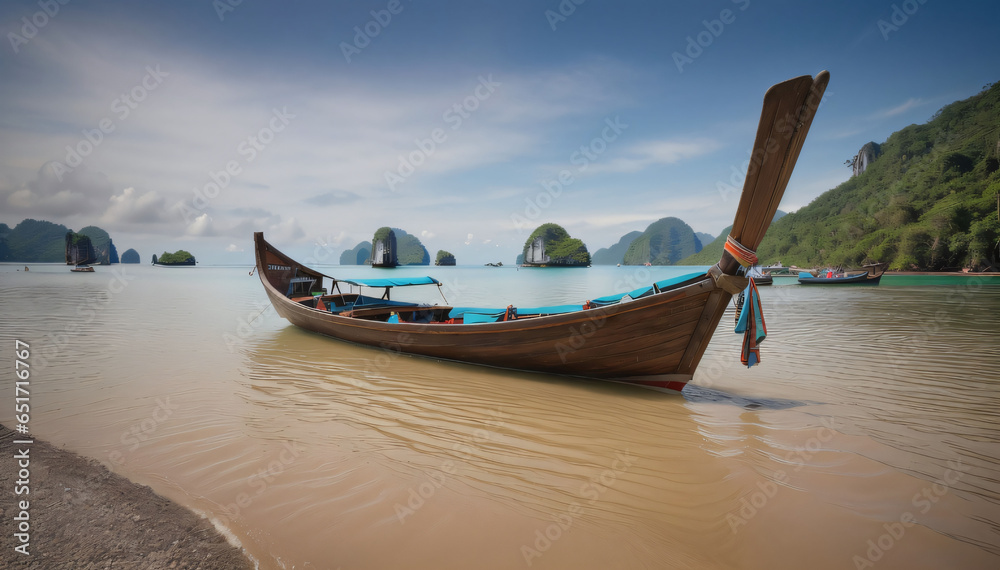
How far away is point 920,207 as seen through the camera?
42312mm

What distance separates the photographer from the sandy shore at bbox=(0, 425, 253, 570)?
6.58 feet

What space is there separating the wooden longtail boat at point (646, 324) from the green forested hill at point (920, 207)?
159 ft

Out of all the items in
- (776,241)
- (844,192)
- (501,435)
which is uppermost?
(844,192)

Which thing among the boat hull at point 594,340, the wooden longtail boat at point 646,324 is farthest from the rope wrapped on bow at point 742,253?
the boat hull at point 594,340

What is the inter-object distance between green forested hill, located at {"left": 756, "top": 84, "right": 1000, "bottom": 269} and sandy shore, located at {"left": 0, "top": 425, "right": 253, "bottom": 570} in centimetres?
5357

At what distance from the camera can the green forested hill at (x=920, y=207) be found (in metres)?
35.1

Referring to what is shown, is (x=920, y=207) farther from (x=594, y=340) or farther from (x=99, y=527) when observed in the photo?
(x=99, y=527)

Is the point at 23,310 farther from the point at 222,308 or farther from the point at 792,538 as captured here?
the point at 792,538

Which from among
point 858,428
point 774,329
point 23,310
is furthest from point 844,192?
point 23,310

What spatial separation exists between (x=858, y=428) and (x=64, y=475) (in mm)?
7630

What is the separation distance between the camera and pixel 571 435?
4.03 metres

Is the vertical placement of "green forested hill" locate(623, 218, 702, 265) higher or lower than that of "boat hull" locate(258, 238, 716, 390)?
higher

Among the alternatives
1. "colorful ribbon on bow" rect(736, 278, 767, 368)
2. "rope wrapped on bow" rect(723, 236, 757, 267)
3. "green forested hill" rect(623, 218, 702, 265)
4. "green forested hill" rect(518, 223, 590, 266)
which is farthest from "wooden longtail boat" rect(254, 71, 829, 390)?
"green forested hill" rect(623, 218, 702, 265)

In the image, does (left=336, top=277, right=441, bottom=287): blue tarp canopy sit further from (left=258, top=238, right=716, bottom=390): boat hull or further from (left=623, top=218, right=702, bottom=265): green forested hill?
(left=623, top=218, right=702, bottom=265): green forested hill
